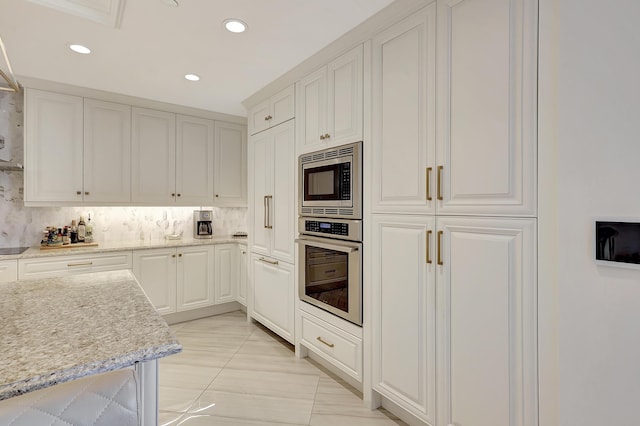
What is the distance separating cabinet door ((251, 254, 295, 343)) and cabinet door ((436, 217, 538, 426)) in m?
1.48

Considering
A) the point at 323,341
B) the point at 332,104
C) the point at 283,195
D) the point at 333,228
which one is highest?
the point at 332,104

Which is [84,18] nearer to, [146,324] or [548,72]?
[146,324]

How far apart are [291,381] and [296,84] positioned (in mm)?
2345

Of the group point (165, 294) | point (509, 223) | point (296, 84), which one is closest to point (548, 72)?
point (509, 223)

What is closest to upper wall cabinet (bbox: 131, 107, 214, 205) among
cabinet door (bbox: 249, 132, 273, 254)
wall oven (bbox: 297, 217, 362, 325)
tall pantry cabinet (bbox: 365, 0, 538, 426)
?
cabinet door (bbox: 249, 132, 273, 254)

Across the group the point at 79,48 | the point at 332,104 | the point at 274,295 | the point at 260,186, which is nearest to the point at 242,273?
the point at 274,295

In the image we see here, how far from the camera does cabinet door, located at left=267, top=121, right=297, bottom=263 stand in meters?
2.74

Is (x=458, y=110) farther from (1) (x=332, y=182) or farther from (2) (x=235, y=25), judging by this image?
(2) (x=235, y=25)

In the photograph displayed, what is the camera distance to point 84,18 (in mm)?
1926

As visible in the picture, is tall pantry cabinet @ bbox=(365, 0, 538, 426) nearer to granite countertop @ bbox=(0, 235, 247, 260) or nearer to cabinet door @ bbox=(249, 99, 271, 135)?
cabinet door @ bbox=(249, 99, 271, 135)

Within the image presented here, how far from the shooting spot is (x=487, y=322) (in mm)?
1427

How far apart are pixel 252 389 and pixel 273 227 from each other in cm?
134

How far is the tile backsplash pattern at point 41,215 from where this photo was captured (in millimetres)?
3037

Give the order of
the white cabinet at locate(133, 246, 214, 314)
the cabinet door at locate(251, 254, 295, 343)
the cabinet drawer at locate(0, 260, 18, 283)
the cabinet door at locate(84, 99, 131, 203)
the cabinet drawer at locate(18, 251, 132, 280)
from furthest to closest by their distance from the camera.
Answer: the white cabinet at locate(133, 246, 214, 314) < the cabinet door at locate(84, 99, 131, 203) < the cabinet door at locate(251, 254, 295, 343) < the cabinet drawer at locate(18, 251, 132, 280) < the cabinet drawer at locate(0, 260, 18, 283)
